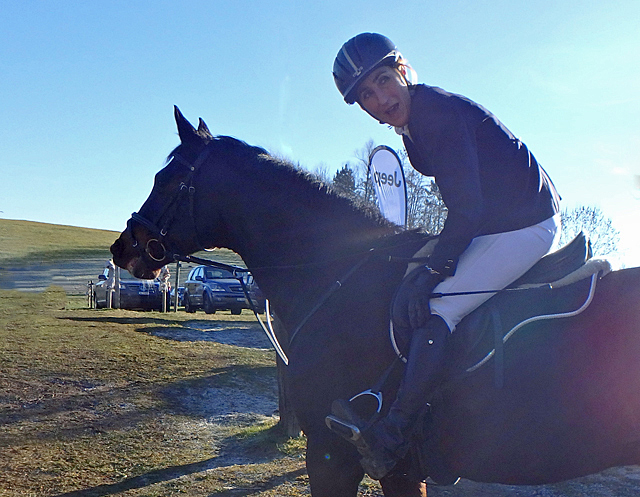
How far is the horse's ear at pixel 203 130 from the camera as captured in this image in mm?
3879

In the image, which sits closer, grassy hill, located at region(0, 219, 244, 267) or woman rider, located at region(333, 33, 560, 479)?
woman rider, located at region(333, 33, 560, 479)

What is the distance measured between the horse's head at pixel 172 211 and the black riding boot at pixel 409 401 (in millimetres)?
1722

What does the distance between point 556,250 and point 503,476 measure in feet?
4.02

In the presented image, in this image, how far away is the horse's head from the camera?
3.73 meters

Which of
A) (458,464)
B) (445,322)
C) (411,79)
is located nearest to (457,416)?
(458,464)

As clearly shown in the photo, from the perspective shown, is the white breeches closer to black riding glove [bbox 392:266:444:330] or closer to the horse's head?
black riding glove [bbox 392:266:444:330]

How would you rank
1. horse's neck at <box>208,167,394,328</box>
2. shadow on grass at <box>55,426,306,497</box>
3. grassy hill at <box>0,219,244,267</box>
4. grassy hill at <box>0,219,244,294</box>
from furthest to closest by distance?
grassy hill at <box>0,219,244,267</box>
grassy hill at <box>0,219,244,294</box>
shadow on grass at <box>55,426,306,497</box>
horse's neck at <box>208,167,394,328</box>

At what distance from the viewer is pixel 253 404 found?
8.07 metres

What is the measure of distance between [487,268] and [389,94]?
3.58 feet

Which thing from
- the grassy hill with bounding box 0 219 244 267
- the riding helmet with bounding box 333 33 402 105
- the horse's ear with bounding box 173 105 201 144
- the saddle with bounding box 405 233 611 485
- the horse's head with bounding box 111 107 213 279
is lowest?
the saddle with bounding box 405 233 611 485

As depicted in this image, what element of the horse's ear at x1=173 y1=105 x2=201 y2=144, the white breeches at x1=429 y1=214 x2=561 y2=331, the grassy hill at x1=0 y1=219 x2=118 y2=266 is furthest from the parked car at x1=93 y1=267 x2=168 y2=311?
the grassy hill at x1=0 y1=219 x2=118 y2=266

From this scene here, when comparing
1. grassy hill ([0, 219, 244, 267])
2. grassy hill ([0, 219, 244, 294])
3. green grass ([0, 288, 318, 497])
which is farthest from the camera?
grassy hill ([0, 219, 244, 267])

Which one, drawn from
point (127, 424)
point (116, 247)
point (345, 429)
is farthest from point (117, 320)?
point (345, 429)

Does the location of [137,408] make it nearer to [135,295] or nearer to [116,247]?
[116,247]
